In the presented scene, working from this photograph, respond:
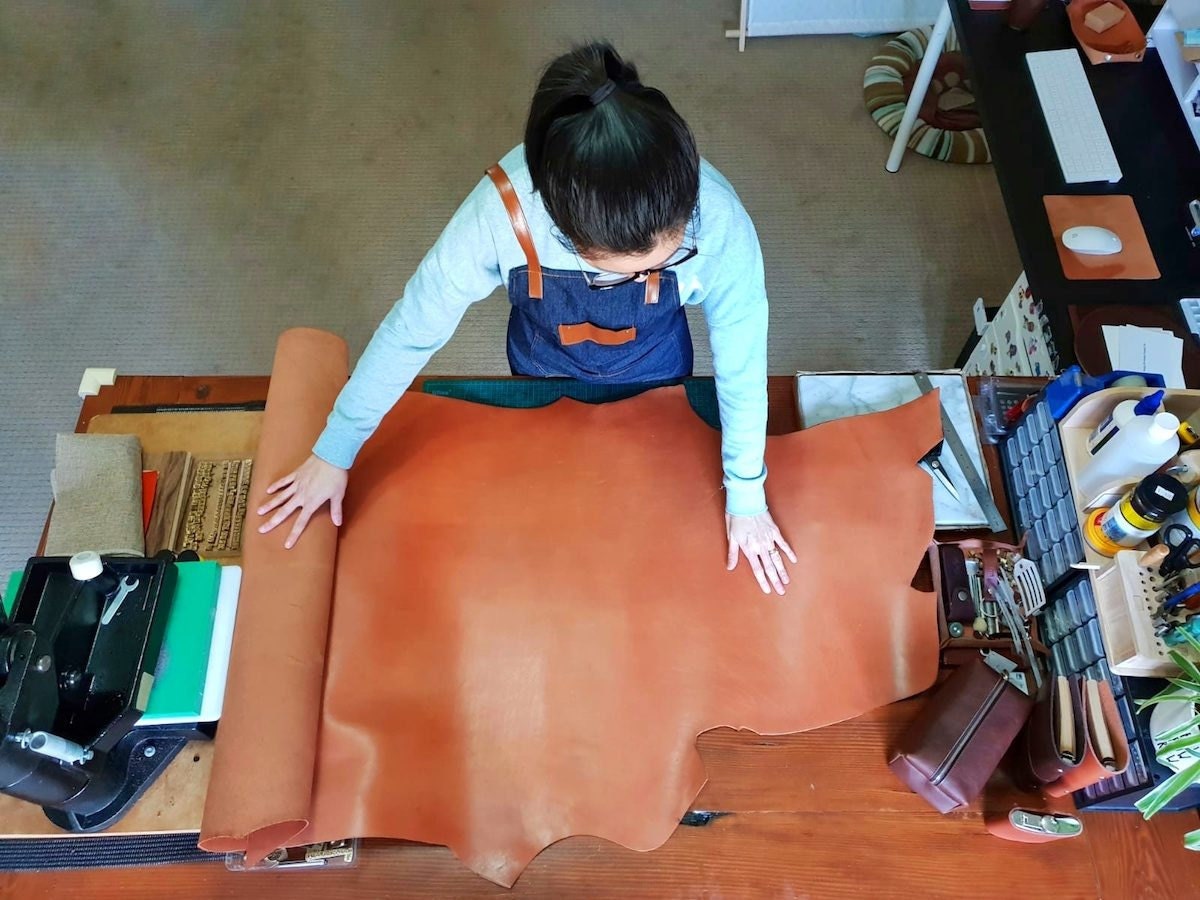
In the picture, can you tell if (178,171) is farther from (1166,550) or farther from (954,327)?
(1166,550)

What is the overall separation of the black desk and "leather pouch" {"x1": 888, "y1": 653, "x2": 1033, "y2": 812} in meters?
0.69

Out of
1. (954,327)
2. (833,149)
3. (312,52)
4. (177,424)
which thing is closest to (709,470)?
(177,424)

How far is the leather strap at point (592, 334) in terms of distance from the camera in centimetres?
114

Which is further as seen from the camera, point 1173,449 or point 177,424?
point 177,424

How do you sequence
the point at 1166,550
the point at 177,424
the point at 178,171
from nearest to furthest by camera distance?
the point at 1166,550 < the point at 177,424 < the point at 178,171

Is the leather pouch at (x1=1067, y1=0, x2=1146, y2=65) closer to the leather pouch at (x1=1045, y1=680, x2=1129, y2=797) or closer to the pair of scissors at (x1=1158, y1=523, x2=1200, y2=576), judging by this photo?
the pair of scissors at (x1=1158, y1=523, x2=1200, y2=576)

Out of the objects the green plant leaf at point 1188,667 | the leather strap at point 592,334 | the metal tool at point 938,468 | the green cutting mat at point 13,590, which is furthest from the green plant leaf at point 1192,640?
the green cutting mat at point 13,590

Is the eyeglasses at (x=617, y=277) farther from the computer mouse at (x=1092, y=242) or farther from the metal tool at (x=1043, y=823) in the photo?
the computer mouse at (x=1092, y=242)

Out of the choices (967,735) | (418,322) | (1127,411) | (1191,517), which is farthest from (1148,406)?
(418,322)

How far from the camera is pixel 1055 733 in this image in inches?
36.0

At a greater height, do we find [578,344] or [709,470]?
[578,344]

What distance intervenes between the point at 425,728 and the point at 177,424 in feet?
1.96

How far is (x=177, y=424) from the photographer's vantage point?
1203mm

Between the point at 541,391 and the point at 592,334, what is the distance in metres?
0.17
